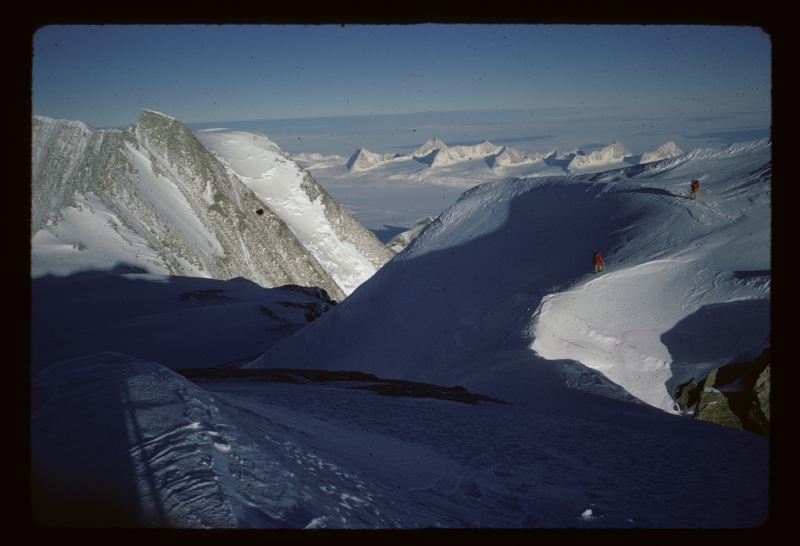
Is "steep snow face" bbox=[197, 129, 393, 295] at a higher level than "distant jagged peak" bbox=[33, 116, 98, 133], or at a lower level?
lower

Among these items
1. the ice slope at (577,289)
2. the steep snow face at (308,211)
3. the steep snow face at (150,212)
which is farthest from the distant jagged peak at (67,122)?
the ice slope at (577,289)

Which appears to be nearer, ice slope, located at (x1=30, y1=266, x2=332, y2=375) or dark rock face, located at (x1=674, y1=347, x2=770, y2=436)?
dark rock face, located at (x1=674, y1=347, x2=770, y2=436)

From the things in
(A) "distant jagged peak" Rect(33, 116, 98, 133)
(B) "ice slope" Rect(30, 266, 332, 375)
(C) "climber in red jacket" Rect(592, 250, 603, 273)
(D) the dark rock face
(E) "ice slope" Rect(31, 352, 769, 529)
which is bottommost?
(B) "ice slope" Rect(30, 266, 332, 375)

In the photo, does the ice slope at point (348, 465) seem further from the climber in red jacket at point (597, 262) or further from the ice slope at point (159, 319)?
the ice slope at point (159, 319)

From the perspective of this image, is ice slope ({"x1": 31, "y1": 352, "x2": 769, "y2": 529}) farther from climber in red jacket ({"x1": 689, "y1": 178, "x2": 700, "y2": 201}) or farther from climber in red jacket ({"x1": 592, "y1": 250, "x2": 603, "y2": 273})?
climber in red jacket ({"x1": 689, "y1": 178, "x2": 700, "y2": 201})

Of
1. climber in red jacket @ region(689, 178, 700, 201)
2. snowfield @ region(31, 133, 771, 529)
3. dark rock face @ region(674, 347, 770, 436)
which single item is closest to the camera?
snowfield @ region(31, 133, 771, 529)

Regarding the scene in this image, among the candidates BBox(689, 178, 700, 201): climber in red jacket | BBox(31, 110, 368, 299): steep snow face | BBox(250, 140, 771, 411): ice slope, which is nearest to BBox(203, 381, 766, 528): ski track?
BBox(250, 140, 771, 411): ice slope

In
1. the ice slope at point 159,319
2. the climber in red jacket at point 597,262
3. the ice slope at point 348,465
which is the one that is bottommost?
the ice slope at point 159,319
